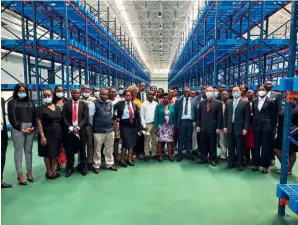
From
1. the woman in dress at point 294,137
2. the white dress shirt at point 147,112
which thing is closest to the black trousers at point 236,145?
the woman in dress at point 294,137

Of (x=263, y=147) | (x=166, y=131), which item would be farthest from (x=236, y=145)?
A: (x=166, y=131)

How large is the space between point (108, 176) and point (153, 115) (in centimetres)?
194

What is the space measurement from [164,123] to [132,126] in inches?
33.8

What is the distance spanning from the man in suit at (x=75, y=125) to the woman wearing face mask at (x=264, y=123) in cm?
363

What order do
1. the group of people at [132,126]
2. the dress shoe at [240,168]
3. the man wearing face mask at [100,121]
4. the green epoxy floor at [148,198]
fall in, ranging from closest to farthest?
the green epoxy floor at [148,198], the group of people at [132,126], the man wearing face mask at [100,121], the dress shoe at [240,168]

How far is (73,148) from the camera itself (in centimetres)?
521

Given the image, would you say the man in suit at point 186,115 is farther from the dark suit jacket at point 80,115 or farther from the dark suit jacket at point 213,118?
the dark suit jacket at point 80,115

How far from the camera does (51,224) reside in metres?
3.34

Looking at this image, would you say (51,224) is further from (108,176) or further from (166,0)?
(166,0)

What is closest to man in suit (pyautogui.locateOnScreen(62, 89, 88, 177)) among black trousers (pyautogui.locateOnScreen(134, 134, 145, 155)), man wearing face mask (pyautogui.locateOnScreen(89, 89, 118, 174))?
man wearing face mask (pyautogui.locateOnScreen(89, 89, 118, 174))

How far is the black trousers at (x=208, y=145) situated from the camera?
5859 mm

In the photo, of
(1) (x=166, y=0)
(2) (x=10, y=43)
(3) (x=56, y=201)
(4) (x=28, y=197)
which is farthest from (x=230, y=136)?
(1) (x=166, y=0)

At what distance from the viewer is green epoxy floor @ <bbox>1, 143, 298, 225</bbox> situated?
347cm

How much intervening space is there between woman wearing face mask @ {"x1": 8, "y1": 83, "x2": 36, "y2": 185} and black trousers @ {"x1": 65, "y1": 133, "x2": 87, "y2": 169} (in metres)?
0.74
